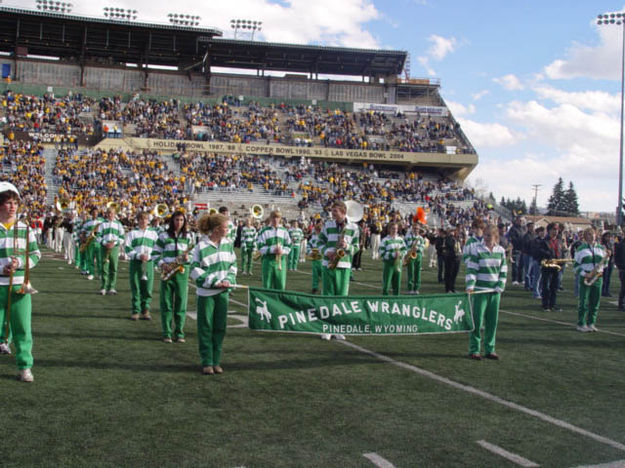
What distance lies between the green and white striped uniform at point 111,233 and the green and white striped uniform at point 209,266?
6.00 m

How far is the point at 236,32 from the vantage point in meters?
60.0

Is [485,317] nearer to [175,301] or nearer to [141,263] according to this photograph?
[175,301]

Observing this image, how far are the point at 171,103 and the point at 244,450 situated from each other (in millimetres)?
48787

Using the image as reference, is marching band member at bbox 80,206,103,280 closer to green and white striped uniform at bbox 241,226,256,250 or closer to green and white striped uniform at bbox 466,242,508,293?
green and white striped uniform at bbox 241,226,256,250

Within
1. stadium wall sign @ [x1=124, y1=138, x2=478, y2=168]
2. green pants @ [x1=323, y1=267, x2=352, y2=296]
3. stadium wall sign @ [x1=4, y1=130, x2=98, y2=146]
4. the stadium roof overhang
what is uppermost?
the stadium roof overhang

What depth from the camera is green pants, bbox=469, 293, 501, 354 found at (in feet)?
24.8

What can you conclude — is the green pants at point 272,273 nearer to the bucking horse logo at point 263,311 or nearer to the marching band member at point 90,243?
the bucking horse logo at point 263,311

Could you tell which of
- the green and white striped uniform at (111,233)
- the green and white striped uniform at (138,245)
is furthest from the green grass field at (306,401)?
the green and white striped uniform at (111,233)

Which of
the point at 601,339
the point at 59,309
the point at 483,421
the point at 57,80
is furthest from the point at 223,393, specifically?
the point at 57,80

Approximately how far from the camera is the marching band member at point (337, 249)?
8336 mm

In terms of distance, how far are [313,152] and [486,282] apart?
4110cm

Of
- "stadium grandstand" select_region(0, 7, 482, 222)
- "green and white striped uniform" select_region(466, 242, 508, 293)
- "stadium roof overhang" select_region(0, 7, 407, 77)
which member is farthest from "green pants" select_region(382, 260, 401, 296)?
"stadium roof overhang" select_region(0, 7, 407, 77)

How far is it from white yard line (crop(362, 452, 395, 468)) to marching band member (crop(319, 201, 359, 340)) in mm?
4057

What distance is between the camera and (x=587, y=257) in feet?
33.6
